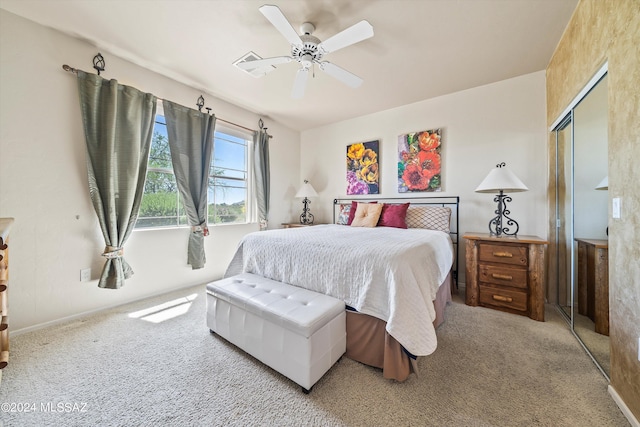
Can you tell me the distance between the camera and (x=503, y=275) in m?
2.34

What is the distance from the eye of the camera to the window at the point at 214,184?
280 centimetres

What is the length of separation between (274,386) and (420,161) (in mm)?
3195

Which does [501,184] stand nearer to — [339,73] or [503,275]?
[503,275]

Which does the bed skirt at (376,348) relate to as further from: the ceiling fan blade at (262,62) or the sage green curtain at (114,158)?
the sage green curtain at (114,158)

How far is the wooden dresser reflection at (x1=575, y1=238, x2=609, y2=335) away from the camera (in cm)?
151

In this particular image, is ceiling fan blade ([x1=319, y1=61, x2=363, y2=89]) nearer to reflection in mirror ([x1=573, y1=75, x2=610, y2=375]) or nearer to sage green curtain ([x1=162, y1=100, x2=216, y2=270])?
reflection in mirror ([x1=573, y1=75, x2=610, y2=375])

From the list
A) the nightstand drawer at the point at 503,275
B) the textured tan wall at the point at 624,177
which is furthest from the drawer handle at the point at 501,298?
the textured tan wall at the point at 624,177

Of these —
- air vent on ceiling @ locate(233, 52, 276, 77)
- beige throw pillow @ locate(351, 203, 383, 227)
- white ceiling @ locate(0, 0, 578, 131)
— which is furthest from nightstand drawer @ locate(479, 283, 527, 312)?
air vent on ceiling @ locate(233, 52, 276, 77)

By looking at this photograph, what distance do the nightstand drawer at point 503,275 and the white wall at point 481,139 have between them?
0.67m

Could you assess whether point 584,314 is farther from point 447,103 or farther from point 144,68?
point 144,68

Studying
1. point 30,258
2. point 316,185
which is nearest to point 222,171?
point 316,185

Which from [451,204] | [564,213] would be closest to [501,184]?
[564,213]

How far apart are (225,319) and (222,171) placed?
2.42 metres

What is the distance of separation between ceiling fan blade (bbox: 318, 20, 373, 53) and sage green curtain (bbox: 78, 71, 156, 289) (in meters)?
2.09
